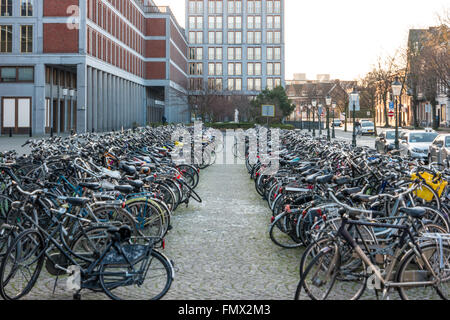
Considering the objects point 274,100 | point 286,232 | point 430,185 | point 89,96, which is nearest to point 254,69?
point 274,100

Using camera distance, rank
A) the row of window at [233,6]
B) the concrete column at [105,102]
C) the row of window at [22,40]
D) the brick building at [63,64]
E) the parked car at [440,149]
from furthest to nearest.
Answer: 1. the row of window at [233,6]
2. the concrete column at [105,102]
3. the row of window at [22,40]
4. the brick building at [63,64]
5. the parked car at [440,149]

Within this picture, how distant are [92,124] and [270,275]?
152 ft

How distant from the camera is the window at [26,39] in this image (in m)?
46.8

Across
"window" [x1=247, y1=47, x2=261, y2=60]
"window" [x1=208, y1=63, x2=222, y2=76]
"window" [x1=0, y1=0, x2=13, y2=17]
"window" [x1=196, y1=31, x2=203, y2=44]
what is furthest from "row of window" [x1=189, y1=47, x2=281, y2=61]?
"window" [x1=0, y1=0, x2=13, y2=17]

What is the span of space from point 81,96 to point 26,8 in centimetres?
819

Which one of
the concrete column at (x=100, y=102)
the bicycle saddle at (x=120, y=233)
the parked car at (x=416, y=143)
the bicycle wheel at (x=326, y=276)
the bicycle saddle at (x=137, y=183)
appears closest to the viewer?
the bicycle wheel at (x=326, y=276)

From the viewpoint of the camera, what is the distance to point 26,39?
4678 cm

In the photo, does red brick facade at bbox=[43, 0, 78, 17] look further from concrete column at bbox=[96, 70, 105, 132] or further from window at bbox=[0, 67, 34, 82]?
concrete column at bbox=[96, 70, 105, 132]

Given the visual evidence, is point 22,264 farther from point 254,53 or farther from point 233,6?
point 233,6

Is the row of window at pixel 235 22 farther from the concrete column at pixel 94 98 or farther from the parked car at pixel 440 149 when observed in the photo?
the parked car at pixel 440 149

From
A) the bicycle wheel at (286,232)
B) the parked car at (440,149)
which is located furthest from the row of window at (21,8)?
the bicycle wheel at (286,232)

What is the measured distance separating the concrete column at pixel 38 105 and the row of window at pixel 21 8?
14.8ft

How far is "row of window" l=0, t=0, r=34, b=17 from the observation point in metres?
46.9

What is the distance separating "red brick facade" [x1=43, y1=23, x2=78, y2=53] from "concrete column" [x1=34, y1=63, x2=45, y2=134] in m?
1.69
